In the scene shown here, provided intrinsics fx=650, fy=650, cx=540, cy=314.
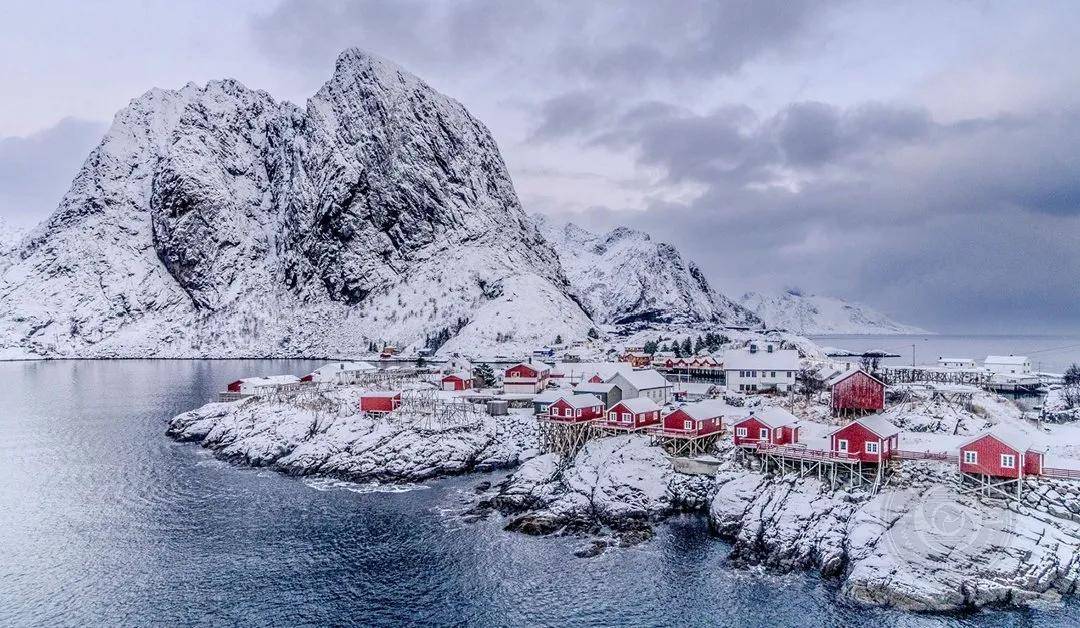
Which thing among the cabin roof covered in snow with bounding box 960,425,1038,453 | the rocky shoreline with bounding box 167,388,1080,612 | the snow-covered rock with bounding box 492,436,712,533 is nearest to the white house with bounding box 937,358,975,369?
the cabin roof covered in snow with bounding box 960,425,1038,453

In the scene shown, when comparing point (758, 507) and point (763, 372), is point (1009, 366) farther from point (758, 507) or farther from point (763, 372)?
point (758, 507)

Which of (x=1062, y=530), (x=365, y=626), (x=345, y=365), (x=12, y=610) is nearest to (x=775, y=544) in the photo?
(x=1062, y=530)

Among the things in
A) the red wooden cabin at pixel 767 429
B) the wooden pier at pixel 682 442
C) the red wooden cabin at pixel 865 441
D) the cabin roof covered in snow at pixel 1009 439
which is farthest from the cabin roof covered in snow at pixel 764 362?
the cabin roof covered in snow at pixel 1009 439

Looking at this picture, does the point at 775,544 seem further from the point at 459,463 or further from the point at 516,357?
the point at 516,357

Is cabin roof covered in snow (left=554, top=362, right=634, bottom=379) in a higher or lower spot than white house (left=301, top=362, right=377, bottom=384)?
higher

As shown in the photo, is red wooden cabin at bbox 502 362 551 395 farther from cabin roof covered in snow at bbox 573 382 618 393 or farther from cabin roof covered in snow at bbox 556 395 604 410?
cabin roof covered in snow at bbox 556 395 604 410

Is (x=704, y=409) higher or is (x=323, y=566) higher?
(x=704, y=409)

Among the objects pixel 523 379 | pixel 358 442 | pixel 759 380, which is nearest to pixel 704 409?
pixel 759 380

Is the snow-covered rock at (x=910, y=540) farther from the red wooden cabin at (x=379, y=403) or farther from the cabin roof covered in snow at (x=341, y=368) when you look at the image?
the cabin roof covered in snow at (x=341, y=368)
